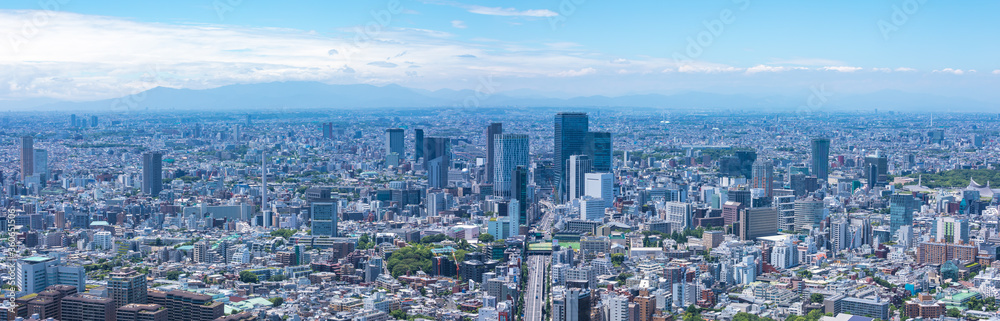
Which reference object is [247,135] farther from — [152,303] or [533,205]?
[152,303]

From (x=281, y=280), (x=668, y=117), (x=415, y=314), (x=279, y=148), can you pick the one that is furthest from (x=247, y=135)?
(x=415, y=314)

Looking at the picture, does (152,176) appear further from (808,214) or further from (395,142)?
(808,214)

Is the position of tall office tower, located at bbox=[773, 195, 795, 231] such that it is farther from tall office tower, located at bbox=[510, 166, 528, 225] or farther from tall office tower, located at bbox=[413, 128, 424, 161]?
tall office tower, located at bbox=[413, 128, 424, 161]

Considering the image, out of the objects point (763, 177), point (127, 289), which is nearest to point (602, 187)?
point (763, 177)

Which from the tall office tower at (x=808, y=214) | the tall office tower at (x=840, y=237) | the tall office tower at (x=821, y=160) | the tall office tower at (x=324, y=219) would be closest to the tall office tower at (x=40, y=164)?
the tall office tower at (x=324, y=219)

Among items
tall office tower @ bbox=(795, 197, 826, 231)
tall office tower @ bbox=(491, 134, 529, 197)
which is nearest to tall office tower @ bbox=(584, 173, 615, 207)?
tall office tower @ bbox=(491, 134, 529, 197)

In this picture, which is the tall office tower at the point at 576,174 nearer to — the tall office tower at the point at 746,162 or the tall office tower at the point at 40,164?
the tall office tower at the point at 746,162
